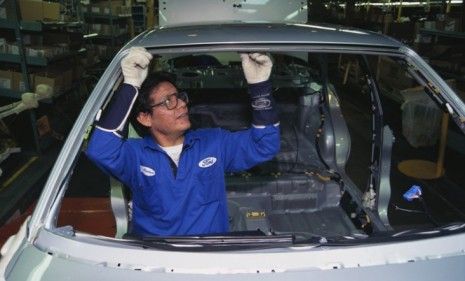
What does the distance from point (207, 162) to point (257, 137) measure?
0.29 m

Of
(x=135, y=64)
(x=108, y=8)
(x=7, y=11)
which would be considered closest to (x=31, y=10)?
(x=7, y=11)

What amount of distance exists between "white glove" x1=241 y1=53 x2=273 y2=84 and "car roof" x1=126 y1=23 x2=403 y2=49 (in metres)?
0.11

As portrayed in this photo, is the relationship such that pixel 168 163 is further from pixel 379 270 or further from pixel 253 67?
pixel 379 270

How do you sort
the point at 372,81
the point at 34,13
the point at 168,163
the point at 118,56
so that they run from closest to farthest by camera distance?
the point at 118,56
the point at 168,163
the point at 372,81
the point at 34,13

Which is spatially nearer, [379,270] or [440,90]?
[379,270]

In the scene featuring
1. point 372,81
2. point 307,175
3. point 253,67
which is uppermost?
point 253,67

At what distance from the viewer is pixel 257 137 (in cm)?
201

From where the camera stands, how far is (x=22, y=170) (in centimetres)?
500

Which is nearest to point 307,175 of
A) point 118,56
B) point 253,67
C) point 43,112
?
point 253,67

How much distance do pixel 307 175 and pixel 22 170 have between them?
11.6 feet

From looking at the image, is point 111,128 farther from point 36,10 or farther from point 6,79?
point 36,10

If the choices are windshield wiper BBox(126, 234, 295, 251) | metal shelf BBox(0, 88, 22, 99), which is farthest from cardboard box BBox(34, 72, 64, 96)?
windshield wiper BBox(126, 234, 295, 251)

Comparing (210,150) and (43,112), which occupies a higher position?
(210,150)

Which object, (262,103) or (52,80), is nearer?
(262,103)
